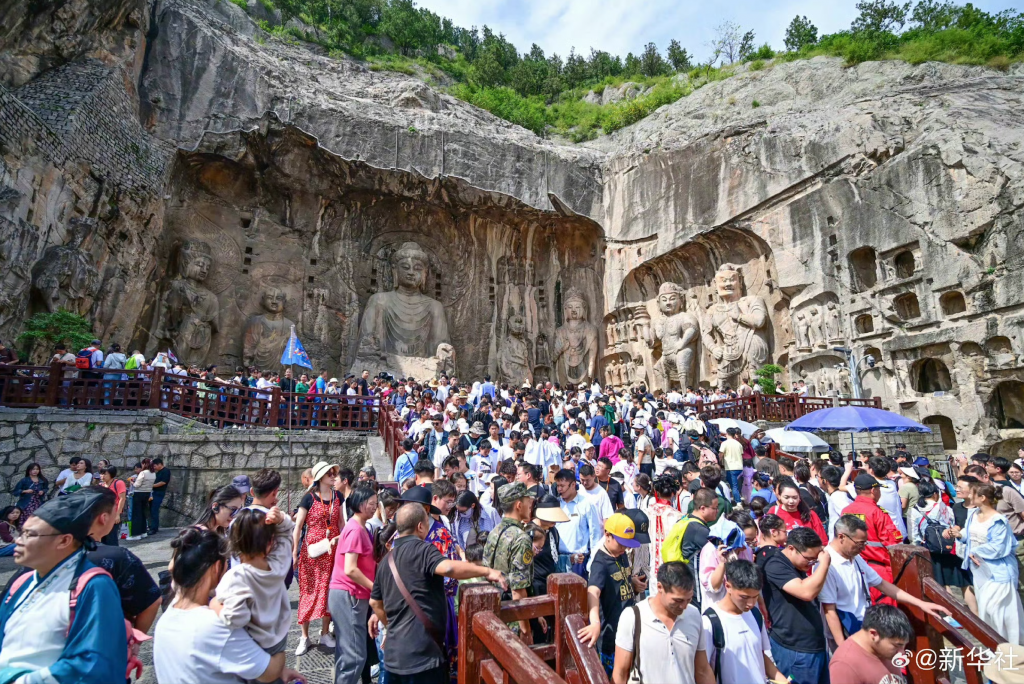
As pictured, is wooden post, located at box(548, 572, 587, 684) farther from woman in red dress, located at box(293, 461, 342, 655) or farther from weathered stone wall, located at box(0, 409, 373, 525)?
weathered stone wall, located at box(0, 409, 373, 525)

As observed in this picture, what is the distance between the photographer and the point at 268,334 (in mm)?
16453

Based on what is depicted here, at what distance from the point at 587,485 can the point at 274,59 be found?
17413mm

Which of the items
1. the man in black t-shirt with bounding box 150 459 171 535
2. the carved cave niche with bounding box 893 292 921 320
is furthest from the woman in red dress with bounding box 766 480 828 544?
the carved cave niche with bounding box 893 292 921 320

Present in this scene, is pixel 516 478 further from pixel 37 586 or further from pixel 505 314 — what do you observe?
pixel 505 314

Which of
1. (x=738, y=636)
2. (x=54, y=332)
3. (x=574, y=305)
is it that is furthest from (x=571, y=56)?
(x=738, y=636)

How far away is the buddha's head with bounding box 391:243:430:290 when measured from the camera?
1809 cm

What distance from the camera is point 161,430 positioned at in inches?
356

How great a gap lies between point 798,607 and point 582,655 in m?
1.41

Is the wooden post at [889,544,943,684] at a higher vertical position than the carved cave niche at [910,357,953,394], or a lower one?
lower

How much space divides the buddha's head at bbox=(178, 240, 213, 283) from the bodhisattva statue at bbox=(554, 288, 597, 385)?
1111cm

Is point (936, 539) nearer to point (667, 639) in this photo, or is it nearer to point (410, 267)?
point (667, 639)

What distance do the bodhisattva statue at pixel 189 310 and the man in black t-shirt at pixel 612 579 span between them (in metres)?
14.9

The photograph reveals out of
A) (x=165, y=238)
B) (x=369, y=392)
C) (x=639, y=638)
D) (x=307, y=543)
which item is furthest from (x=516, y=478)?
(x=165, y=238)

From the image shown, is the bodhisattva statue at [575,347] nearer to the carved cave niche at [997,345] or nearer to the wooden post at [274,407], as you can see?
the carved cave niche at [997,345]
